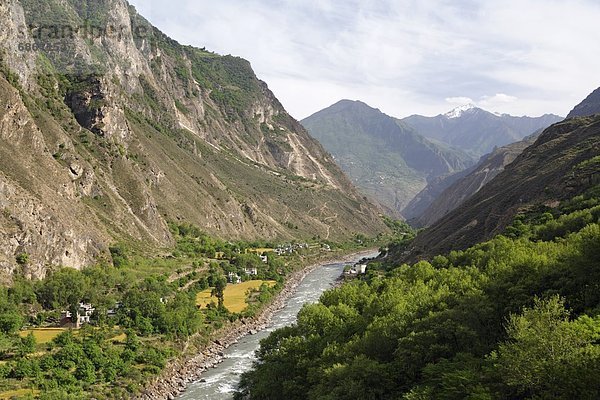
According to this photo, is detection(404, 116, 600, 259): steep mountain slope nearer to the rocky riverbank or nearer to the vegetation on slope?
the rocky riverbank

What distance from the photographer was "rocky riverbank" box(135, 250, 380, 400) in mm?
48500

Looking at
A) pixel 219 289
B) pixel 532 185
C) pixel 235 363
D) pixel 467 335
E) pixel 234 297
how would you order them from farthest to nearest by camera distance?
pixel 234 297, pixel 219 289, pixel 532 185, pixel 235 363, pixel 467 335

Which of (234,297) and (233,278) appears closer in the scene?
(234,297)

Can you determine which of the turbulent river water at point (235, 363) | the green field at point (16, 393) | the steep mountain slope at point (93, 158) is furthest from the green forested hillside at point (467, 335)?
the steep mountain slope at point (93, 158)

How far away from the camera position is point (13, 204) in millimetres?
69500

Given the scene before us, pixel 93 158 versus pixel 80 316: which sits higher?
pixel 93 158

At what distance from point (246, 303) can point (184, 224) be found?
50123 mm

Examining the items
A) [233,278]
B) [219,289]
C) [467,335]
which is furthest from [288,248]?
[467,335]

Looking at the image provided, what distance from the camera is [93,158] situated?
107312 mm

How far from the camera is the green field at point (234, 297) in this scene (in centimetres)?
7975

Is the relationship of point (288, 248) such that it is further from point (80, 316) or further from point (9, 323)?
point (9, 323)

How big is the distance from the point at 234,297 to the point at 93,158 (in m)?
46.3

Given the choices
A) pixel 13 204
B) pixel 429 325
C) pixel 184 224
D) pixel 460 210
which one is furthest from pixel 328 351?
pixel 184 224

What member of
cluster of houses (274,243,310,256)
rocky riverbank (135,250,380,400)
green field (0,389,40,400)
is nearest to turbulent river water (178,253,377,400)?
rocky riverbank (135,250,380,400)
